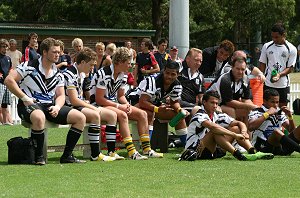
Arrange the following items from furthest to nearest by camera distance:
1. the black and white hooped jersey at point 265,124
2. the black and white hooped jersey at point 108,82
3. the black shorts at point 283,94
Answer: the black shorts at point 283,94, the black and white hooped jersey at point 265,124, the black and white hooped jersey at point 108,82

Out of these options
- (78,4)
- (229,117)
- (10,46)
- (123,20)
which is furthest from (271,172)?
(78,4)

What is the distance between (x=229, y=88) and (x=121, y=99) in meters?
1.80

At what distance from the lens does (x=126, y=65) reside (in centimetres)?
1263

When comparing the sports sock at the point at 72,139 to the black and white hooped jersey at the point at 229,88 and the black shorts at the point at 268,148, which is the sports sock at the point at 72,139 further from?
the black shorts at the point at 268,148

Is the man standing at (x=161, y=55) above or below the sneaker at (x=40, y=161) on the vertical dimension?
above

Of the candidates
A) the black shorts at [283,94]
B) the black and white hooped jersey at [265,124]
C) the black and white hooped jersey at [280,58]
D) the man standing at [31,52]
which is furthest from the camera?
the man standing at [31,52]

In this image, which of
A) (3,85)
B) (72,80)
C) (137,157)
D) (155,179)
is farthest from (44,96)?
(3,85)

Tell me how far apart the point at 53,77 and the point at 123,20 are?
31689mm

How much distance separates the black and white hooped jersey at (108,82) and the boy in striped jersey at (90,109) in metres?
0.20

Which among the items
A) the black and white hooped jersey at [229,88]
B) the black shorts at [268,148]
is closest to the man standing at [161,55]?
the black and white hooped jersey at [229,88]

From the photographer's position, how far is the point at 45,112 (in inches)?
460

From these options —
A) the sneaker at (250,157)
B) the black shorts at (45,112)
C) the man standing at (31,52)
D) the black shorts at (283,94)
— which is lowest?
the sneaker at (250,157)

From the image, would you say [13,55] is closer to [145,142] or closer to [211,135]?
[145,142]

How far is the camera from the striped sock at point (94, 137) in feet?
39.8
